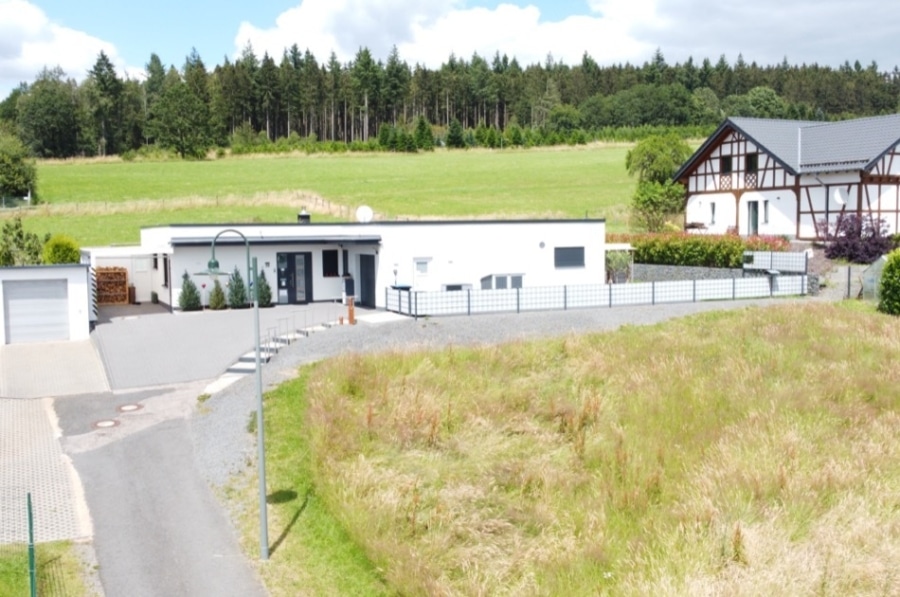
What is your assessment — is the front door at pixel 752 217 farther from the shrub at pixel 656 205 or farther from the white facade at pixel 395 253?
the white facade at pixel 395 253

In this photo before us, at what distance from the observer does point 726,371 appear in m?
18.1

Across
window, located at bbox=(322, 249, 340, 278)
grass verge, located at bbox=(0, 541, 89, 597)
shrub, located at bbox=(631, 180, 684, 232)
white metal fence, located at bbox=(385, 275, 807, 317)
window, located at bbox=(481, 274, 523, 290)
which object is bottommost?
grass verge, located at bbox=(0, 541, 89, 597)

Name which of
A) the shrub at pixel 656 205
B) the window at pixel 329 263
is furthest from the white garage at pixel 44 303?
the shrub at pixel 656 205

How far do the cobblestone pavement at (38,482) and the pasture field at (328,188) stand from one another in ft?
93.6

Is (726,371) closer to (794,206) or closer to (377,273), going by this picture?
(377,273)

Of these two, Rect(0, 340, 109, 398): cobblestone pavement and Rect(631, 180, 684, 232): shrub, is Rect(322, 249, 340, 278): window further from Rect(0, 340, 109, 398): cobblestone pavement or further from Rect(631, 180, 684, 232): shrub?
Rect(631, 180, 684, 232): shrub

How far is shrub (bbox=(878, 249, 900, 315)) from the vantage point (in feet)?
81.1

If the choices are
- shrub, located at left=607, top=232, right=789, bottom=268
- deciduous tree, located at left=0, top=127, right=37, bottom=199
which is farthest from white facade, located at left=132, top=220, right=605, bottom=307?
deciduous tree, located at left=0, top=127, right=37, bottom=199

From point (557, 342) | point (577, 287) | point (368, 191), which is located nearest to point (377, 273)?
point (577, 287)

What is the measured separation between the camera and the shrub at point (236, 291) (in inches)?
1096

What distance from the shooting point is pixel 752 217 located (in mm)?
40562

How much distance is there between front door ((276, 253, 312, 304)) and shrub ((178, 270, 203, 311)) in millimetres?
2944

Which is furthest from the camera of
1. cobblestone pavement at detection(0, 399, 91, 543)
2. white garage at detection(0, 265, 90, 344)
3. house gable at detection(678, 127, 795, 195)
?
house gable at detection(678, 127, 795, 195)

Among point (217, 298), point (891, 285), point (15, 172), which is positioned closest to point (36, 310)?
point (217, 298)
